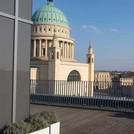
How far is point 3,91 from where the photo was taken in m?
4.65

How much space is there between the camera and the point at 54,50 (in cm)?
3844

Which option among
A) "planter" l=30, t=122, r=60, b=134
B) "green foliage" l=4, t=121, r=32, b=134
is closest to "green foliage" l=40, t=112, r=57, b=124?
"planter" l=30, t=122, r=60, b=134

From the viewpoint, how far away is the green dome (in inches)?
2109

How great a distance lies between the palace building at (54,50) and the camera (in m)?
38.8

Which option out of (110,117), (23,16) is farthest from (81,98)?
(23,16)

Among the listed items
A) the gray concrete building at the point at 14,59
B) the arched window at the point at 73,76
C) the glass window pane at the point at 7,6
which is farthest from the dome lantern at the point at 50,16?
the glass window pane at the point at 7,6

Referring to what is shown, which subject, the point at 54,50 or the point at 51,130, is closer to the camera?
the point at 51,130

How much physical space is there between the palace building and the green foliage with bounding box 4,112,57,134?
3243cm

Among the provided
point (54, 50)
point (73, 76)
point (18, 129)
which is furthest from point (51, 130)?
point (73, 76)

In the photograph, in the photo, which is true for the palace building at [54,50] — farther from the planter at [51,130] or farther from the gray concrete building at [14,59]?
the planter at [51,130]

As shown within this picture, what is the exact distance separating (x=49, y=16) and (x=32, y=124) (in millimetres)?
51142

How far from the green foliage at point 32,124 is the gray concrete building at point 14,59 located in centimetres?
39

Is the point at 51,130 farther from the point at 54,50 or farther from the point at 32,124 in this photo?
the point at 54,50

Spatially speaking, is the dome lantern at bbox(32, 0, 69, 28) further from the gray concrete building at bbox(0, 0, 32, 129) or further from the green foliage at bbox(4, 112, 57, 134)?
the green foliage at bbox(4, 112, 57, 134)
